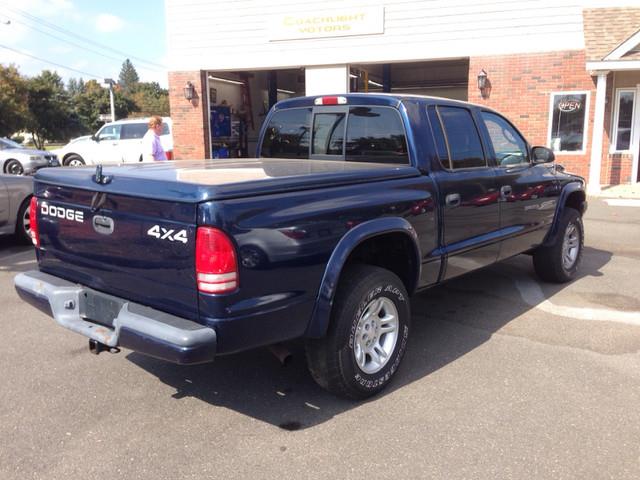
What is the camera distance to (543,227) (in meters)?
5.64

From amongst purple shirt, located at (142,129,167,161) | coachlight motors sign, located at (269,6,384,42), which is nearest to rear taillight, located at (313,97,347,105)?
purple shirt, located at (142,129,167,161)

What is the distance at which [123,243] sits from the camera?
311cm

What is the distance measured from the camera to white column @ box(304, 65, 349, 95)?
16.1 m

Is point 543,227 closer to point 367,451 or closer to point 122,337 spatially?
point 367,451

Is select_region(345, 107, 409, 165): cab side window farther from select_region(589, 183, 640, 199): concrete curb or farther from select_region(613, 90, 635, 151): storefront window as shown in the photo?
select_region(613, 90, 635, 151): storefront window

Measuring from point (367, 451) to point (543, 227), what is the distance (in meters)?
3.44

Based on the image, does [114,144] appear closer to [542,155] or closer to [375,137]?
[542,155]

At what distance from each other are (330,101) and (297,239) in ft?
6.49

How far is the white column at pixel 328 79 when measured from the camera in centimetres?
1606

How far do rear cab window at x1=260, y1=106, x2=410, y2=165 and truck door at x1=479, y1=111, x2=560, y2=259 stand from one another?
40.2 inches

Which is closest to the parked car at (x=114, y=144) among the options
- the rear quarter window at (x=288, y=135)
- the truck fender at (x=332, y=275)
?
the rear quarter window at (x=288, y=135)

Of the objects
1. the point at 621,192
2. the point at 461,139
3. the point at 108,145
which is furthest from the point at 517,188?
the point at 108,145

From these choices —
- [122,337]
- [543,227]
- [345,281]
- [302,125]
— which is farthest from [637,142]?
[122,337]

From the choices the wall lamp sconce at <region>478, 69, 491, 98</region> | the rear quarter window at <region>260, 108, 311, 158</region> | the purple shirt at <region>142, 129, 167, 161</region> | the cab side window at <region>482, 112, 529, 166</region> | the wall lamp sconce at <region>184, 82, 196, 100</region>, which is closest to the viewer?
the rear quarter window at <region>260, 108, 311, 158</region>
